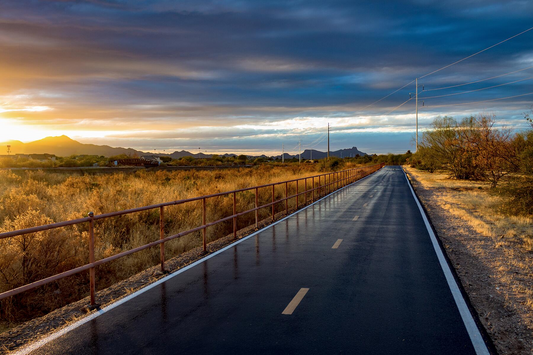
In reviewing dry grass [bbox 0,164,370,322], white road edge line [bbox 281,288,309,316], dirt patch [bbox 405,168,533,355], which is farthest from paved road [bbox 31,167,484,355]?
dry grass [bbox 0,164,370,322]

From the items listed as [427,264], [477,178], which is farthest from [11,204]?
[477,178]

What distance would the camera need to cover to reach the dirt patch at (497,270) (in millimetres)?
5660

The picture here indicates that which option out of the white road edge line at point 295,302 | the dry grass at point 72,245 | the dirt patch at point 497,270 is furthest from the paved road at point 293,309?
the dry grass at point 72,245

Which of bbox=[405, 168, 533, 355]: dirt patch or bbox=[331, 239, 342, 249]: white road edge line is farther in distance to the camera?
bbox=[331, 239, 342, 249]: white road edge line

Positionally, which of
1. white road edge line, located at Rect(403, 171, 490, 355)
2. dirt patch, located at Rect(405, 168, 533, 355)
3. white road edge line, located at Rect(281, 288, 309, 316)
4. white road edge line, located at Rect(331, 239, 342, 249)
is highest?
white road edge line, located at Rect(281, 288, 309, 316)

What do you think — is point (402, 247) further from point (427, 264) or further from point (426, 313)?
point (426, 313)

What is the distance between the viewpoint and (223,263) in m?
9.31

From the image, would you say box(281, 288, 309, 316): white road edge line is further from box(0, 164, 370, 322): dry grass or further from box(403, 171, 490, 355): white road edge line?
box(0, 164, 370, 322): dry grass

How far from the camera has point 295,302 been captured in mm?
6566

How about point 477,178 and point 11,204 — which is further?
point 477,178

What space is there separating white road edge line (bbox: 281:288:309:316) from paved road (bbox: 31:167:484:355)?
29mm

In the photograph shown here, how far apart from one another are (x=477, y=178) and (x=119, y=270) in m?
38.8

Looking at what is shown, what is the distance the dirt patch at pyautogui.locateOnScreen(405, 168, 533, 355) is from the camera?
5660 mm

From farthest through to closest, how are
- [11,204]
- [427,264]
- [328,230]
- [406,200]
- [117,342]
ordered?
1. [406,200]
2. [11,204]
3. [328,230]
4. [427,264]
5. [117,342]
